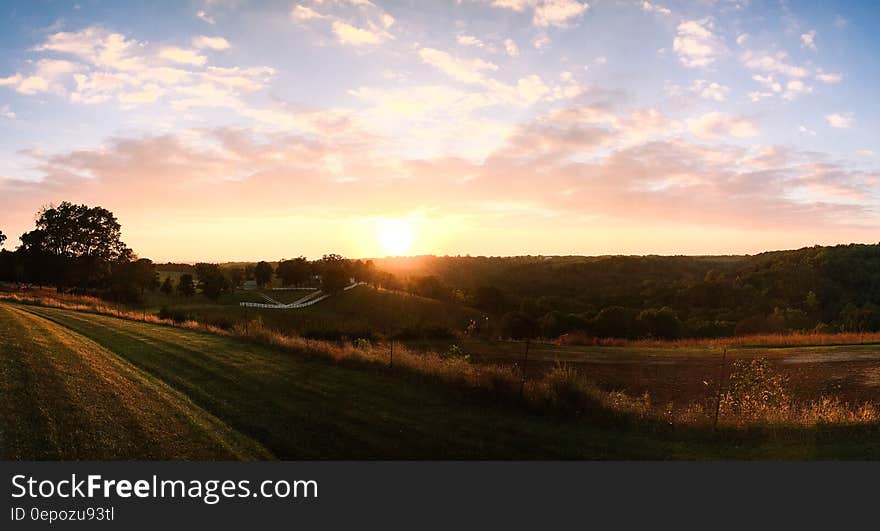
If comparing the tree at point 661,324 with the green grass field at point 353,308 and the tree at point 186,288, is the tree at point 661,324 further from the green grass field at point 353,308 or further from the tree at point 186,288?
the tree at point 186,288

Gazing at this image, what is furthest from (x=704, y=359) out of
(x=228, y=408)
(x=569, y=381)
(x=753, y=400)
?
(x=228, y=408)

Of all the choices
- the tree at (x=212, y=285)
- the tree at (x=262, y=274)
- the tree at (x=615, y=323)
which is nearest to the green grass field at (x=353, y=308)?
the tree at (x=212, y=285)

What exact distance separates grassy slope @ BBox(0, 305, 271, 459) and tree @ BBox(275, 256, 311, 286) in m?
91.4

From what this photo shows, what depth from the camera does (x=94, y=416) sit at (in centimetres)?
1020

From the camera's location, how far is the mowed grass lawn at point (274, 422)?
9672 millimetres

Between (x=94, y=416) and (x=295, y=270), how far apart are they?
9716 centimetres

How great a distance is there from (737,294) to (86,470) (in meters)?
84.2

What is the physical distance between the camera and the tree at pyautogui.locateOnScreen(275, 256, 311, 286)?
105 meters

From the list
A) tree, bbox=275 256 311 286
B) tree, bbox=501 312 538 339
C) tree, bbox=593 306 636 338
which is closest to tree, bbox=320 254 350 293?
tree, bbox=275 256 311 286

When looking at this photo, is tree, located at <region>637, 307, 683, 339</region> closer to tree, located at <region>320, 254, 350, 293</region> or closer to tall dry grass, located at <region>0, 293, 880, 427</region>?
tall dry grass, located at <region>0, 293, 880, 427</region>

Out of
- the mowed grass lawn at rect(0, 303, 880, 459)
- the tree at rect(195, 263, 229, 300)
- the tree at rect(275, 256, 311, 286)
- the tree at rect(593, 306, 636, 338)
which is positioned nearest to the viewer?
the mowed grass lawn at rect(0, 303, 880, 459)

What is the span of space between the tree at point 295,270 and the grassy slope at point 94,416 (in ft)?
300

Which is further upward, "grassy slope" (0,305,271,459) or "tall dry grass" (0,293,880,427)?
"grassy slope" (0,305,271,459)

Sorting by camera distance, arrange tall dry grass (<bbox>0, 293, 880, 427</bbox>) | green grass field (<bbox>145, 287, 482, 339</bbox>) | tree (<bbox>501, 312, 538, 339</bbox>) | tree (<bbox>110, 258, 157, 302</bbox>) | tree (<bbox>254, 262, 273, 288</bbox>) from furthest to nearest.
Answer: tree (<bbox>254, 262, 273, 288</bbox>), tree (<bbox>110, 258, 157, 302</bbox>), green grass field (<bbox>145, 287, 482, 339</bbox>), tree (<bbox>501, 312, 538, 339</bbox>), tall dry grass (<bbox>0, 293, 880, 427</bbox>)
